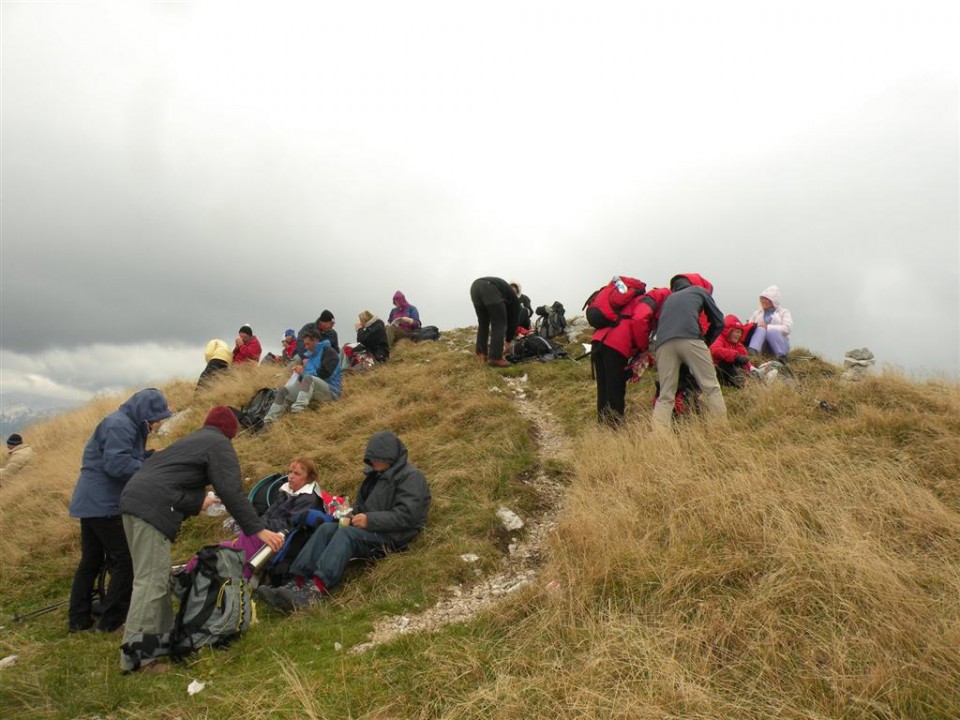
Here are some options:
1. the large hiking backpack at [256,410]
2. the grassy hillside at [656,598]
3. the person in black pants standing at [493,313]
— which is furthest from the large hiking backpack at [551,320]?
the grassy hillside at [656,598]

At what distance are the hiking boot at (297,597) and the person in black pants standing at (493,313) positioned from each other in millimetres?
7099

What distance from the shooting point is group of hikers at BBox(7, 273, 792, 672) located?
4.15 m

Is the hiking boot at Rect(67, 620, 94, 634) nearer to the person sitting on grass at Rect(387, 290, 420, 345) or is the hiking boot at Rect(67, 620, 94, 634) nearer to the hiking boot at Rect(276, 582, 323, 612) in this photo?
the hiking boot at Rect(276, 582, 323, 612)

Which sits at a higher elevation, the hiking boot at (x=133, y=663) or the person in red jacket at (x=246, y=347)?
the person in red jacket at (x=246, y=347)

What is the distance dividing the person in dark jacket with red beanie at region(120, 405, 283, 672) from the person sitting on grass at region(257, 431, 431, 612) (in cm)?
64

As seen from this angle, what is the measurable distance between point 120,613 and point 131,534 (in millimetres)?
1262

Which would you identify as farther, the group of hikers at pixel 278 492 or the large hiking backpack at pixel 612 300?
the large hiking backpack at pixel 612 300

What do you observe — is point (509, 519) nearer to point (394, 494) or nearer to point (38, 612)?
point (394, 494)

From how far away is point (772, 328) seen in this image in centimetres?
1006

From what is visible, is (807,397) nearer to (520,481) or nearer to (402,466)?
(520,481)

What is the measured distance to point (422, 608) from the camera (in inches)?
170

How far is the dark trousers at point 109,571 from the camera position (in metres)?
4.84

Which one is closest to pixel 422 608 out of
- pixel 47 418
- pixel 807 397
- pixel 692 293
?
pixel 692 293

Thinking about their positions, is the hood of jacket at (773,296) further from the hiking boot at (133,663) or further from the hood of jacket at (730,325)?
the hiking boot at (133,663)
